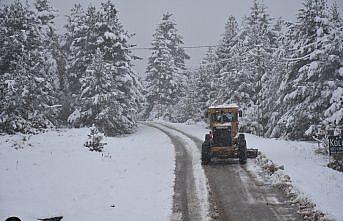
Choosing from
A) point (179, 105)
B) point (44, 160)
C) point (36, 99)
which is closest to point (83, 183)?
point (44, 160)

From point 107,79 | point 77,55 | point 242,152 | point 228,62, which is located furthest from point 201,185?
point 228,62

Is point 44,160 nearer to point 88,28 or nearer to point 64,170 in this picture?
point 64,170

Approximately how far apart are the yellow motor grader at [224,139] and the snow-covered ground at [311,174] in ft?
5.03

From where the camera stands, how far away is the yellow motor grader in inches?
688

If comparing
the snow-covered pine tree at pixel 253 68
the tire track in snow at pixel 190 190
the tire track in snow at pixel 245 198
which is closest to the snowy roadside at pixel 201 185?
the tire track in snow at pixel 190 190

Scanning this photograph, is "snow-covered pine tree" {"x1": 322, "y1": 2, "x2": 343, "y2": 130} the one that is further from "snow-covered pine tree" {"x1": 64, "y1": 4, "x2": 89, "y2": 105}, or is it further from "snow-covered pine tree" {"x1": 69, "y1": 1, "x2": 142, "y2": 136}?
"snow-covered pine tree" {"x1": 64, "y1": 4, "x2": 89, "y2": 105}

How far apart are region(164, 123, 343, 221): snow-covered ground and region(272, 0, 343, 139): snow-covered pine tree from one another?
2.57m

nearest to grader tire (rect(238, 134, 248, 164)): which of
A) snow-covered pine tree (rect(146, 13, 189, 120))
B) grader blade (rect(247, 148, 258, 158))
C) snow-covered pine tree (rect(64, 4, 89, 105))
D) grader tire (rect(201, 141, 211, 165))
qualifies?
grader blade (rect(247, 148, 258, 158))

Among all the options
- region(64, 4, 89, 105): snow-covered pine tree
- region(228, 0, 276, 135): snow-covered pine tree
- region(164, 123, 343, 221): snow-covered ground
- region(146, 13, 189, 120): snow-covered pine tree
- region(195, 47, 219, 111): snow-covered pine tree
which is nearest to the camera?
region(164, 123, 343, 221): snow-covered ground

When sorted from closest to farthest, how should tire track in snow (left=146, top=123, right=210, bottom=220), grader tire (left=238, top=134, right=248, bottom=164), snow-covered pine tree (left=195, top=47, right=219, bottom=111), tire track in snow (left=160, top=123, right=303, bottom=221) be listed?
1. tire track in snow (left=160, top=123, right=303, bottom=221)
2. tire track in snow (left=146, top=123, right=210, bottom=220)
3. grader tire (left=238, top=134, right=248, bottom=164)
4. snow-covered pine tree (left=195, top=47, right=219, bottom=111)

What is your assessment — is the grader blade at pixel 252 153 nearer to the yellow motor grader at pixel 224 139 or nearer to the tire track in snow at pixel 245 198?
the yellow motor grader at pixel 224 139

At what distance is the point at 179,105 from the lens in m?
61.5

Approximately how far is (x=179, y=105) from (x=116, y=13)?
28.3m

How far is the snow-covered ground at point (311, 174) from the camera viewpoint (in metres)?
9.88
